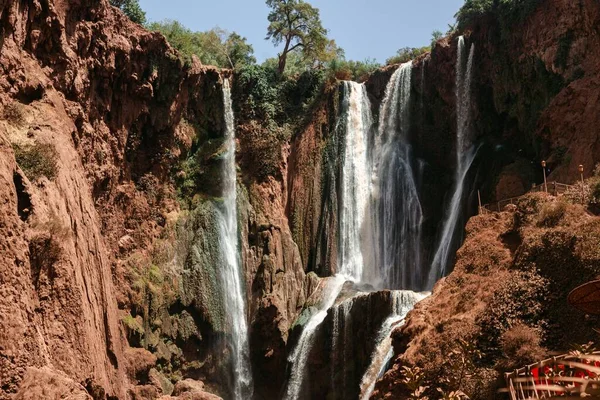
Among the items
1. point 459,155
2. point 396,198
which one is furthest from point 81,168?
point 459,155

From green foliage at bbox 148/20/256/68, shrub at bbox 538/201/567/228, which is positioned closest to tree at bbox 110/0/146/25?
green foliage at bbox 148/20/256/68

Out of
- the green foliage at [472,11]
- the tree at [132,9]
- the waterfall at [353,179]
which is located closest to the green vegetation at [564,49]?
the green foliage at [472,11]

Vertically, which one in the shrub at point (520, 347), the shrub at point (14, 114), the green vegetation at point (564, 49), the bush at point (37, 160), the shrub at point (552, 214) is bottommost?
the shrub at point (520, 347)

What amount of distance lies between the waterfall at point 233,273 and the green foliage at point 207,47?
3.32 metres

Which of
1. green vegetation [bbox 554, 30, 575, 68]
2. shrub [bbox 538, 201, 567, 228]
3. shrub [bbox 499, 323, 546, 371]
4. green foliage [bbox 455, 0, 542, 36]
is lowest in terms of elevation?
shrub [bbox 499, 323, 546, 371]

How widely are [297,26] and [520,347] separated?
112 ft

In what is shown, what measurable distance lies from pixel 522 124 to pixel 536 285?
1556cm

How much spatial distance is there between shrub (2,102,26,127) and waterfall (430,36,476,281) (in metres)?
19.8

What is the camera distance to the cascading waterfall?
34.9 m

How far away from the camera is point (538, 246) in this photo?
21281 millimetres

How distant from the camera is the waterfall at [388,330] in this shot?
2703 cm

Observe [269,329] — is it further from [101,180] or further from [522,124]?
[522,124]

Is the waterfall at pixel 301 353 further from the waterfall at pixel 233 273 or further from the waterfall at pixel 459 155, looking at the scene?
the waterfall at pixel 459 155

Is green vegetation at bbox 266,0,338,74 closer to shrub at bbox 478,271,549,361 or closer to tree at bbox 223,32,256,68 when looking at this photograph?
tree at bbox 223,32,256,68
